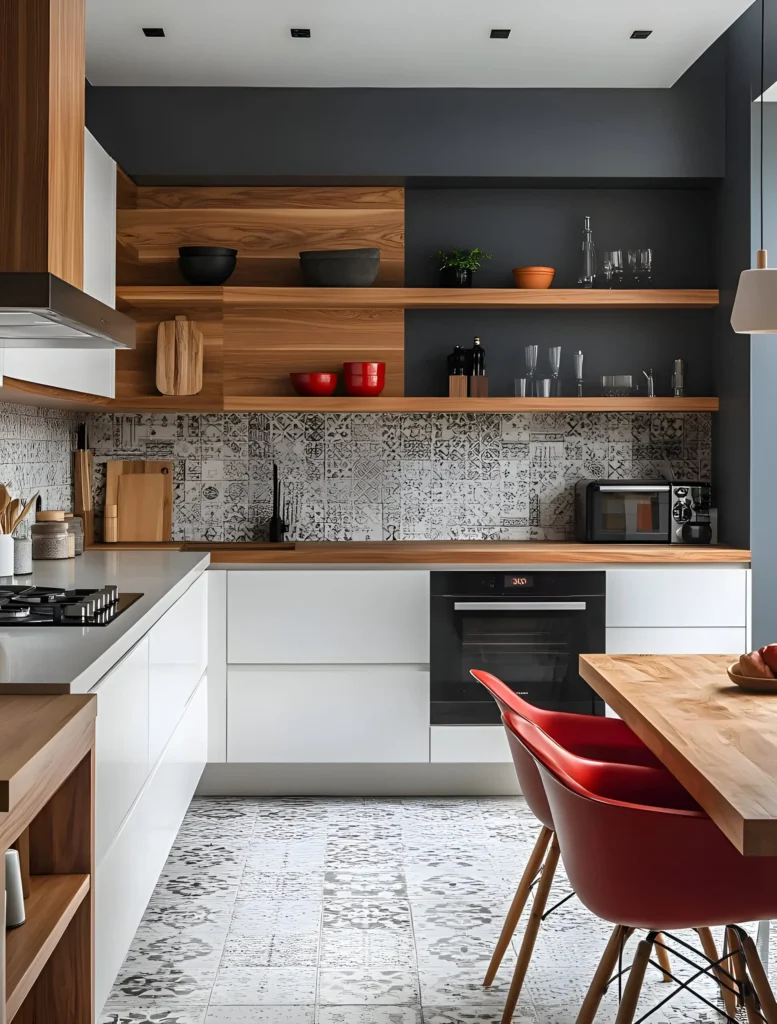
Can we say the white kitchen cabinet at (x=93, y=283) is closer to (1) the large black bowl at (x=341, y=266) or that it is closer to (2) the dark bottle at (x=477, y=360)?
(1) the large black bowl at (x=341, y=266)

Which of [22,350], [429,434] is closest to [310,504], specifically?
[429,434]

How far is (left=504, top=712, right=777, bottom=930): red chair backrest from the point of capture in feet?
Answer: 5.84

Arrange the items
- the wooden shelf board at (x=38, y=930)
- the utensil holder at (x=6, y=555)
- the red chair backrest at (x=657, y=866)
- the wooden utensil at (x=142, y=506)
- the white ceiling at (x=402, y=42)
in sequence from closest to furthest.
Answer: the wooden shelf board at (x=38, y=930) < the red chair backrest at (x=657, y=866) < the utensil holder at (x=6, y=555) < the white ceiling at (x=402, y=42) < the wooden utensil at (x=142, y=506)

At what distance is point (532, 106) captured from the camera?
4.17 meters

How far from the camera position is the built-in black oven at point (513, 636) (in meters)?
4.04

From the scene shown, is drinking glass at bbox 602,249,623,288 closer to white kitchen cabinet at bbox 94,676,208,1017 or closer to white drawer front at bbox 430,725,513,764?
white drawer front at bbox 430,725,513,764

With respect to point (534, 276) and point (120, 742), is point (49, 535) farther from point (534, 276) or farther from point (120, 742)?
point (534, 276)

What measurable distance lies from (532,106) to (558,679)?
88.2 inches

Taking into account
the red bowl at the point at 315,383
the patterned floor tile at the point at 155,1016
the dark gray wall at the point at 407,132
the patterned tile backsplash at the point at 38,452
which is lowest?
the patterned floor tile at the point at 155,1016

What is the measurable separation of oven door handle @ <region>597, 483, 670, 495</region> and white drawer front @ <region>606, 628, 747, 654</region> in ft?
1.87

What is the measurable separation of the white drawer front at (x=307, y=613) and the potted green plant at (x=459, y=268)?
1.22 meters

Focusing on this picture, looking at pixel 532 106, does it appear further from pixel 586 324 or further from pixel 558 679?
pixel 558 679

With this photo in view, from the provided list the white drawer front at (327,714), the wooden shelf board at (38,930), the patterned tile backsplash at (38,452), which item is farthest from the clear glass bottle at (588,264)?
the wooden shelf board at (38,930)

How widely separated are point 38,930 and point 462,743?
2.56m
